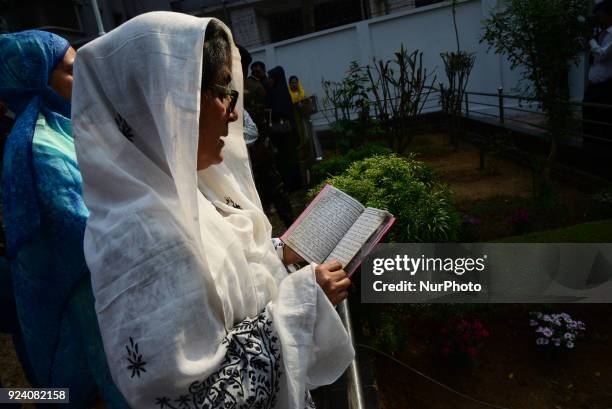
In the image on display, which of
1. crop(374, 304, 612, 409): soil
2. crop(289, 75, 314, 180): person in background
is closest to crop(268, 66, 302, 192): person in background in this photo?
crop(289, 75, 314, 180): person in background

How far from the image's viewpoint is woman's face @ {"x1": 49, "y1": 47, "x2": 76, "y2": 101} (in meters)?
1.80

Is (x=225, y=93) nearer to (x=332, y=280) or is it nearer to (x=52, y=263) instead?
(x=332, y=280)

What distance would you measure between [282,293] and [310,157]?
237 inches

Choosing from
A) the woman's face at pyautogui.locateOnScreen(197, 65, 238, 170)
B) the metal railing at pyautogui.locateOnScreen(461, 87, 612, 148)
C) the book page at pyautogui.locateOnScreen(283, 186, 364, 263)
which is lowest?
the metal railing at pyautogui.locateOnScreen(461, 87, 612, 148)

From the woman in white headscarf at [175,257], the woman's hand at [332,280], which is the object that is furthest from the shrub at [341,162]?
the woman in white headscarf at [175,257]

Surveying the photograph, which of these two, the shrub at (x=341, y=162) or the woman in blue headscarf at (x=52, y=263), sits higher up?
the woman in blue headscarf at (x=52, y=263)

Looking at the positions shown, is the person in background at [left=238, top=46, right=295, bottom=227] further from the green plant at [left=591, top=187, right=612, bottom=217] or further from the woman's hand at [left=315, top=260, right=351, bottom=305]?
the woman's hand at [left=315, top=260, right=351, bottom=305]

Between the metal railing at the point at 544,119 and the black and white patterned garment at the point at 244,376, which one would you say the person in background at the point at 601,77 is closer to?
the metal railing at the point at 544,119

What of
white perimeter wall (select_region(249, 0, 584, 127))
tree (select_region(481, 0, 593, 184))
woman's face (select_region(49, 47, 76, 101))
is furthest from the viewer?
white perimeter wall (select_region(249, 0, 584, 127))

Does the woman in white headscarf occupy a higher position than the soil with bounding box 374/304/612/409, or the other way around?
the woman in white headscarf

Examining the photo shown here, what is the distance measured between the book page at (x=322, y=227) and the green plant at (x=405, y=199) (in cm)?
105

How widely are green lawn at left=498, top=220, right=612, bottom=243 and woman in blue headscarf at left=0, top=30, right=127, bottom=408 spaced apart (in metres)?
2.82

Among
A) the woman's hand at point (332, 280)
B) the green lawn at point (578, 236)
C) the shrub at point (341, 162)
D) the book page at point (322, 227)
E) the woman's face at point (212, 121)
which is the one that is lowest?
the green lawn at point (578, 236)

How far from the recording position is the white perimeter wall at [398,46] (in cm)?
981
